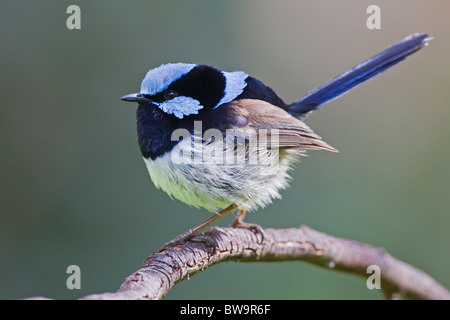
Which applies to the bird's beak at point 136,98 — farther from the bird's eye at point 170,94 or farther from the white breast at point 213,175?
the white breast at point 213,175

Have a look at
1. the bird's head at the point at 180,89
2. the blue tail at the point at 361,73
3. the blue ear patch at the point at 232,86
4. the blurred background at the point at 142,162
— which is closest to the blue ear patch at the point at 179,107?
the bird's head at the point at 180,89

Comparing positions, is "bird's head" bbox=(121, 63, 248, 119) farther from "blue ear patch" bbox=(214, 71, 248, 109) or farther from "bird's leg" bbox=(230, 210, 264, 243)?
"bird's leg" bbox=(230, 210, 264, 243)

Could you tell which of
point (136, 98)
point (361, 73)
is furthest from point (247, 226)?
point (361, 73)

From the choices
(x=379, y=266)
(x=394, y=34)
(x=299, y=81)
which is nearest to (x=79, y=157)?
(x=299, y=81)

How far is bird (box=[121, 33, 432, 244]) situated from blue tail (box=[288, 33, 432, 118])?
5cm

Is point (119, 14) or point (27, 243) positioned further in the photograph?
point (119, 14)

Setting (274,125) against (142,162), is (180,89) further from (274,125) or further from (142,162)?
(142,162)

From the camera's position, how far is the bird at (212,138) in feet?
8.95

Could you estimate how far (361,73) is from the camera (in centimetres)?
331

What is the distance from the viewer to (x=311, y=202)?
14.4 ft
